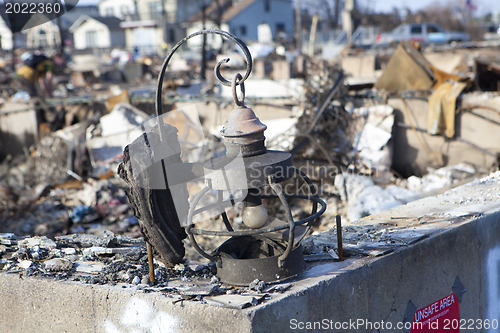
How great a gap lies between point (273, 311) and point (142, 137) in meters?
1.12

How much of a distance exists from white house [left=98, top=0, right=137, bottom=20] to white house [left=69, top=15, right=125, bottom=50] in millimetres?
5465

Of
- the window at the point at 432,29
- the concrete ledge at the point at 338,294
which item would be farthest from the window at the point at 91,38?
the concrete ledge at the point at 338,294

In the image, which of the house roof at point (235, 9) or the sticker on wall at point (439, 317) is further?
the house roof at point (235, 9)

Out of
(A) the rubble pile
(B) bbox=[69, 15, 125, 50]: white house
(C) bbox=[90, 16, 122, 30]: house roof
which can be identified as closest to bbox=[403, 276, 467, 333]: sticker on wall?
(A) the rubble pile

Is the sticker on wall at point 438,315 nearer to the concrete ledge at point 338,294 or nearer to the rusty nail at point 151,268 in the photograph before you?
the concrete ledge at point 338,294

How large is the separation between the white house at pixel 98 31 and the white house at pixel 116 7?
5.47m

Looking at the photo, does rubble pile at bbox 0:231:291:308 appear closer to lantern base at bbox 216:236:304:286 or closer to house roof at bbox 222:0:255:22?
lantern base at bbox 216:236:304:286

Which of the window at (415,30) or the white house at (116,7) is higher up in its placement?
the white house at (116,7)

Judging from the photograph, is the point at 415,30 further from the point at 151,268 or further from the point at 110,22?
the point at 110,22

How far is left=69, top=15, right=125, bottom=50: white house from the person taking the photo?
5966 centimetres

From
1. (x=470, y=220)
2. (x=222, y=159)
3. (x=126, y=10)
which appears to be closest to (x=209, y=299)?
(x=222, y=159)

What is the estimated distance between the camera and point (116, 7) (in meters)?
69.9

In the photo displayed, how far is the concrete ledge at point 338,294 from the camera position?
244cm

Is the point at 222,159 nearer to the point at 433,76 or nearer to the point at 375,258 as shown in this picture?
the point at 375,258
